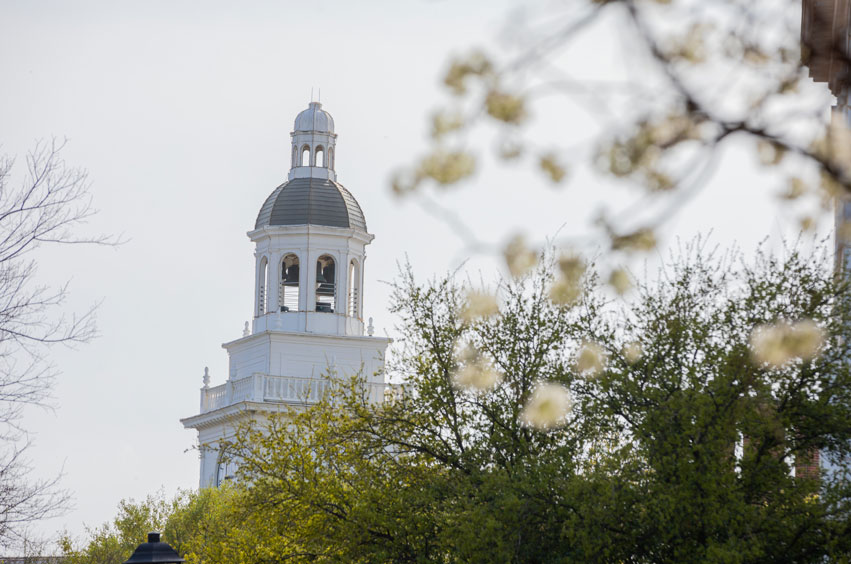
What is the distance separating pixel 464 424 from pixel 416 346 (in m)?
2.22

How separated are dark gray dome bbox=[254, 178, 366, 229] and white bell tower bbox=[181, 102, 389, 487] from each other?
0.12ft

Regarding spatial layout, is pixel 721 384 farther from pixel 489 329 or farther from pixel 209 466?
pixel 209 466

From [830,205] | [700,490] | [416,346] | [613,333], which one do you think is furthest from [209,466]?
[830,205]

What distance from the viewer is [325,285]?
52.1 m

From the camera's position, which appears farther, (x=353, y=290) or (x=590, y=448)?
(x=353, y=290)

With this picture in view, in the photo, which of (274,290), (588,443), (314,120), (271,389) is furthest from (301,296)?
(588,443)

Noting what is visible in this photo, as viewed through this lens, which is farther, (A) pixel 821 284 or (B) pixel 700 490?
(A) pixel 821 284

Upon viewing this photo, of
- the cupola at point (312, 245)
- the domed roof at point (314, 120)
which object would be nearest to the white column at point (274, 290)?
the cupola at point (312, 245)

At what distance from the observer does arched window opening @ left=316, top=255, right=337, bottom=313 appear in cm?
5159

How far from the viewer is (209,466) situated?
52.8 m

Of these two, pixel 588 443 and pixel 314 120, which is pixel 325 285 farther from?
pixel 588 443

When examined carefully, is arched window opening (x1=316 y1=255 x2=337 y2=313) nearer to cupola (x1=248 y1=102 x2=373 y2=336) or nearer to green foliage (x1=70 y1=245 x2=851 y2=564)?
cupola (x1=248 y1=102 x2=373 y2=336)

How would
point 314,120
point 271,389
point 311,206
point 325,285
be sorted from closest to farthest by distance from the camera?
1. point 271,389
2. point 311,206
3. point 325,285
4. point 314,120

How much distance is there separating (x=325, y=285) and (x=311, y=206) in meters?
2.92
